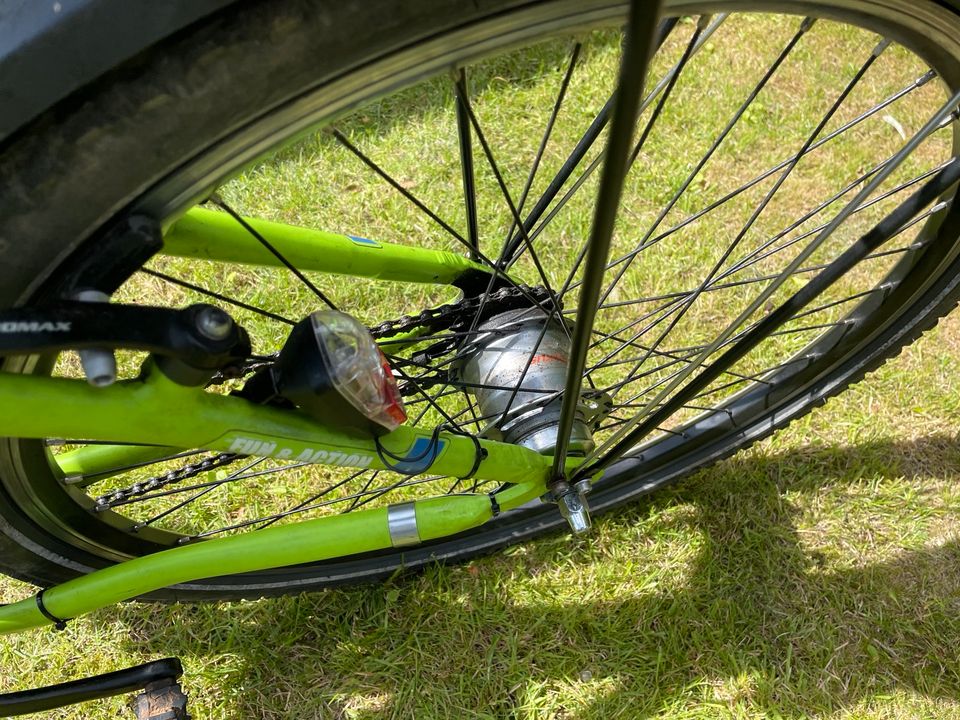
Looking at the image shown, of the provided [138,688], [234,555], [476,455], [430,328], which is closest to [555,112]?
[430,328]

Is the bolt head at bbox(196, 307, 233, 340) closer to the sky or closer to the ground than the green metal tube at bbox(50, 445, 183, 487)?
closer to the ground

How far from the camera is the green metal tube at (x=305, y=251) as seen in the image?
861mm

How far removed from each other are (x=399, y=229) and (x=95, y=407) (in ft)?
3.75

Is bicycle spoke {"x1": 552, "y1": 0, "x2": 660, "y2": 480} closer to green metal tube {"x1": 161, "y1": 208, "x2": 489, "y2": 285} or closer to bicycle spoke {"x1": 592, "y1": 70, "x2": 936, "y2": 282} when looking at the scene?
green metal tube {"x1": 161, "y1": 208, "x2": 489, "y2": 285}

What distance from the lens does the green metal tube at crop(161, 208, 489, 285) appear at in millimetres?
861

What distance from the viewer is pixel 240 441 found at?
79 cm

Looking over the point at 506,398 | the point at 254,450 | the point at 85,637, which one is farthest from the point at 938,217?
the point at 85,637

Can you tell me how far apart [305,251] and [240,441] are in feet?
0.88

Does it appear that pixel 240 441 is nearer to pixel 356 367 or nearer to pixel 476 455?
pixel 356 367

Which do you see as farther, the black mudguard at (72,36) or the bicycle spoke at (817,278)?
the bicycle spoke at (817,278)

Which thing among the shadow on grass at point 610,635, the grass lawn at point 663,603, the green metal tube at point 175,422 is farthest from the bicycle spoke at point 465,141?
the shadow on grass at point 610,635

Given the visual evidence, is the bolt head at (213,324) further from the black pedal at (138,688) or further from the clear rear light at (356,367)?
A: the black pedal at (138,688)

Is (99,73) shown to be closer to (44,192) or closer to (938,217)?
(44,192)

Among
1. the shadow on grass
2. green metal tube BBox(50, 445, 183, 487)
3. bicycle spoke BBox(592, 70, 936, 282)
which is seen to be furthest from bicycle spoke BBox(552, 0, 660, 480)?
the shadow on grass
